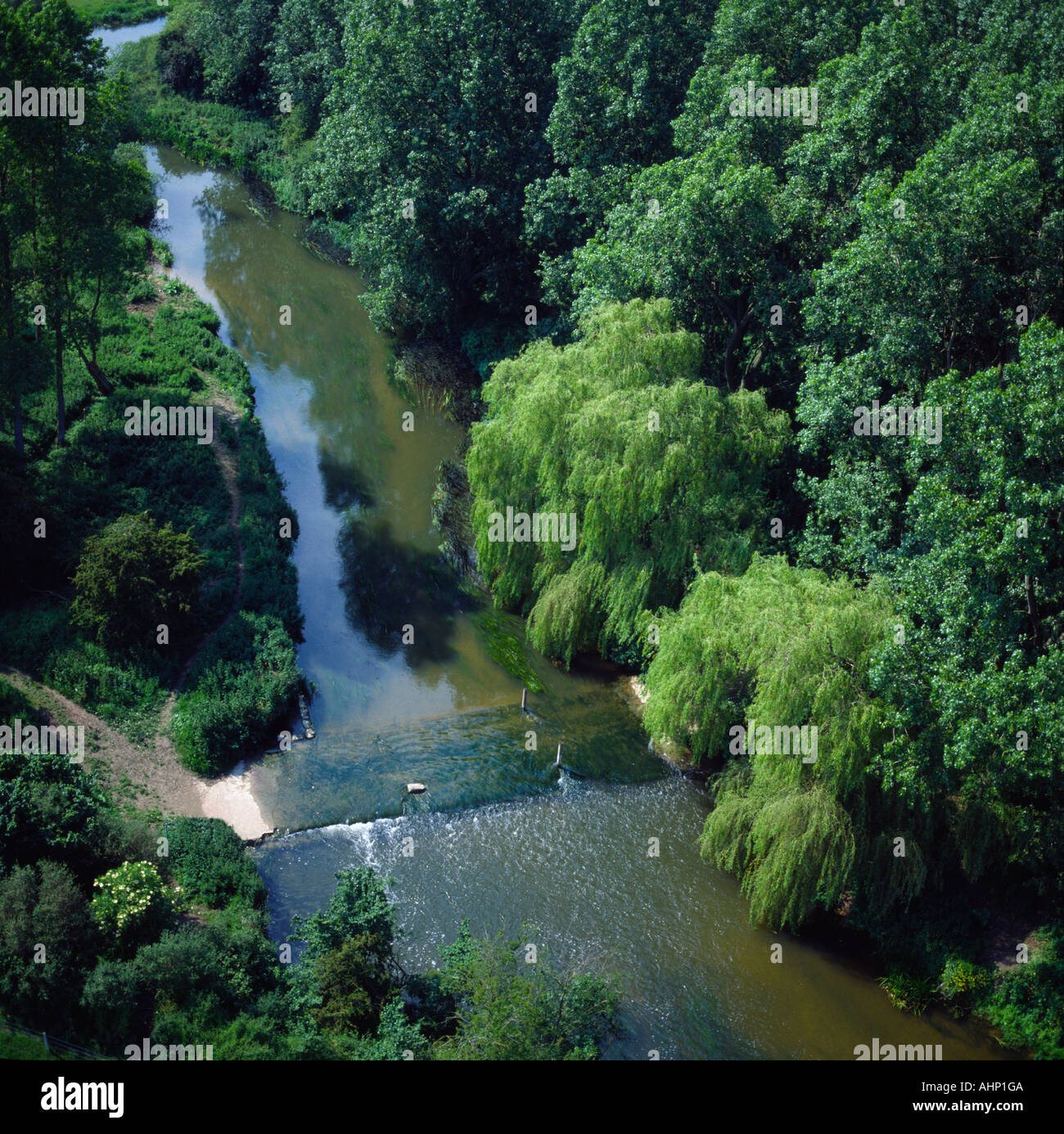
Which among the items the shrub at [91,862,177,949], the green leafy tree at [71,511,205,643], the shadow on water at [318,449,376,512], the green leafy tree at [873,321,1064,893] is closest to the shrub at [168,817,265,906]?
the shrub at [91,862,177,949]

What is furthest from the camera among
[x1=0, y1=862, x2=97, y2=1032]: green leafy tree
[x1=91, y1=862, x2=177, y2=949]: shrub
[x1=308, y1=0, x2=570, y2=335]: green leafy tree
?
[x1=308, y1=0, x2=570, y2=335]: green leafy tree

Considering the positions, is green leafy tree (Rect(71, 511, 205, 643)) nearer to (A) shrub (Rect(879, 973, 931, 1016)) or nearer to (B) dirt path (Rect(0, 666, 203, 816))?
(B) dirt path (Rect(0, 666, 203, 816))

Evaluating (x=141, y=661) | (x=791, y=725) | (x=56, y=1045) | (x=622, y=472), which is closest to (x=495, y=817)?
(x=791, y=725)

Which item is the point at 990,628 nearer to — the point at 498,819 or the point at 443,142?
the point at 498,819

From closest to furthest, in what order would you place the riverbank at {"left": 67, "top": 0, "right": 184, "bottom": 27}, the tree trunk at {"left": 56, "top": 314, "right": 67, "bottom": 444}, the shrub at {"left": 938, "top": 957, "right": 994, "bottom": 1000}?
the shrub at {"left": 938, "top": 957, "right": 994, "bottom": 1000} → the tree trunk at {"left": 56, "top": 314, "right": 67, "bottom": 444} → the riverbank at {"left": 67, "top": 0, "right": 184, "bottom": 27}

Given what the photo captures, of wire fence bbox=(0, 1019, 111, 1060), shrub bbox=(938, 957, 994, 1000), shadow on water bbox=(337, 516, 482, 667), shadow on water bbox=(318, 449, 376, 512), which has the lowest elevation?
shrub bbox=(938, 957, 994, 1000)

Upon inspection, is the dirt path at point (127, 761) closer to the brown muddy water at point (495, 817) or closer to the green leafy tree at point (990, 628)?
the brown muddy water at point (495, 817)
